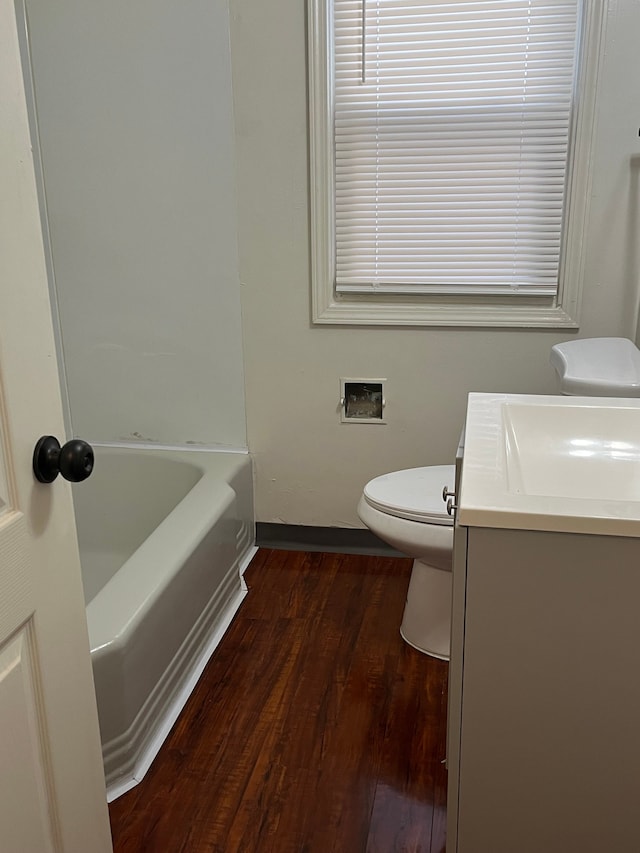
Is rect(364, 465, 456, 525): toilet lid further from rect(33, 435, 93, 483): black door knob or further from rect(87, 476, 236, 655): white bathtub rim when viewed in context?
rect(33, 435, 93, 483): black door knob

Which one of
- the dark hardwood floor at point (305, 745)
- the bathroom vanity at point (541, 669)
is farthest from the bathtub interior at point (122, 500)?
the bathroom vanity at point (541, 669)

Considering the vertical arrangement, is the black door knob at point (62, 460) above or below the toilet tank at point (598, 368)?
above

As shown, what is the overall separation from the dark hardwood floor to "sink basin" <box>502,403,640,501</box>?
787mm

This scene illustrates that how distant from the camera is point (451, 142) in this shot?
2.33m

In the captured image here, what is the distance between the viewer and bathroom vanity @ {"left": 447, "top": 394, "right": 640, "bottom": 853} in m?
1.04

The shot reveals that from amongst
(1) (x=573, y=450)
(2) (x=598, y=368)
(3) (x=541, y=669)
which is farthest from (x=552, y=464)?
(2) (x=598, y=368)

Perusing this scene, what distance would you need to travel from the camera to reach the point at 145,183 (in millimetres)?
2512

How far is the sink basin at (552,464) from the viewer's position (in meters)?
1.03

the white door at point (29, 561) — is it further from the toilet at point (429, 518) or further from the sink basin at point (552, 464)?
the toilet at point (429, 518)

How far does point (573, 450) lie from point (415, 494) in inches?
29.5

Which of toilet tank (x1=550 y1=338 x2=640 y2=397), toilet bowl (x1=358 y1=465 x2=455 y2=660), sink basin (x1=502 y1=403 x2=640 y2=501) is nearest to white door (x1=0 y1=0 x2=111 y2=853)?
sink basin (x1=502 y1=403 x2=640 y2=501)

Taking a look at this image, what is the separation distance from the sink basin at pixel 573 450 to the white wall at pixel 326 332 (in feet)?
3.25

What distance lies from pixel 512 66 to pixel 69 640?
1.98 m

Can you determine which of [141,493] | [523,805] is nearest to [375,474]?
[141,493]
